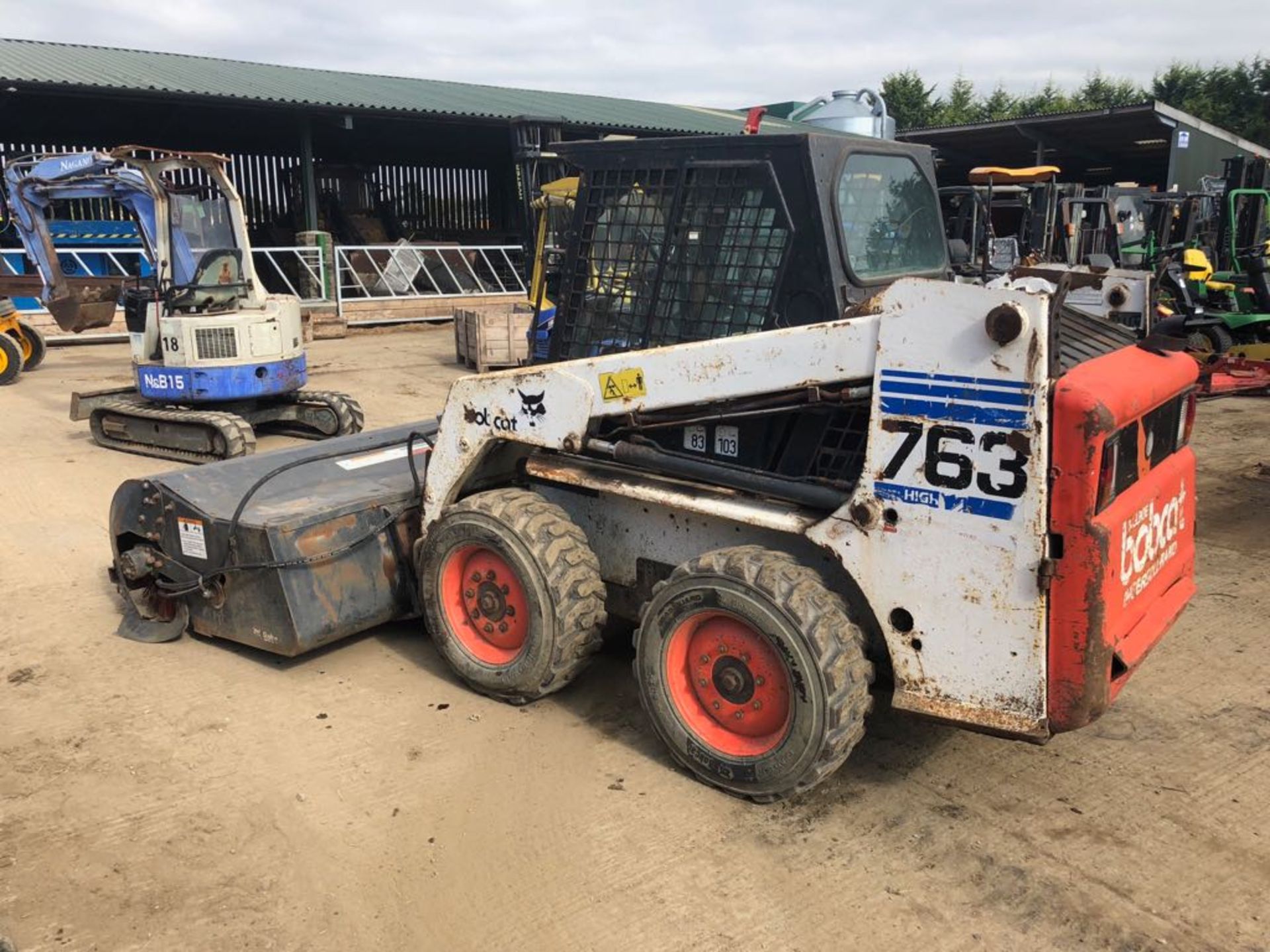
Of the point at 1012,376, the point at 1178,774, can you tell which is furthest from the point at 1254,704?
the point at 1012,376

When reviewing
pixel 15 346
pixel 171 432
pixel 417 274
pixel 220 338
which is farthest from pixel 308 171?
pixel 171 432

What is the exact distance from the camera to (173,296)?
30.8ft

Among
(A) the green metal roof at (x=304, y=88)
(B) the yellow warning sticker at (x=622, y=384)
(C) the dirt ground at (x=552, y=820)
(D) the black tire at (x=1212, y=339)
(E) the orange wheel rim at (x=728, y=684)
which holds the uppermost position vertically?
(A) the green metal roof at (x=304, y=88)

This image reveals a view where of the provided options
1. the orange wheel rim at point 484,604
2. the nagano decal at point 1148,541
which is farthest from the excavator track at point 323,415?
the nagano decal at point 1148,541

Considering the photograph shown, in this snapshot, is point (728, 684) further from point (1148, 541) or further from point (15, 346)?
point (15, 346)

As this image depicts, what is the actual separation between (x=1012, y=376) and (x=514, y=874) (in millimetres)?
2105

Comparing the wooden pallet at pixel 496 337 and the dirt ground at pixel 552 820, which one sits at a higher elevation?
the wooden pallet at pixel 496 337

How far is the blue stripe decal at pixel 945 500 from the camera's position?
3.06 metres

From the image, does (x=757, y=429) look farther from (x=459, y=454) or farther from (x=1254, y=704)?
(x=1254, y=704)

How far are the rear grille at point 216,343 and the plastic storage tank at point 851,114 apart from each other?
224 inches

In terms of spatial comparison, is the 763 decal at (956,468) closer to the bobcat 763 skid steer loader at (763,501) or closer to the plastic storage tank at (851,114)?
the bobcat 763 skid steer loader at (763,501)

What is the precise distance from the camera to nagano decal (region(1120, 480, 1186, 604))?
3301 mm

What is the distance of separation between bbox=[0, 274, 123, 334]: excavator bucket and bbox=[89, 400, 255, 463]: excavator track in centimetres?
221

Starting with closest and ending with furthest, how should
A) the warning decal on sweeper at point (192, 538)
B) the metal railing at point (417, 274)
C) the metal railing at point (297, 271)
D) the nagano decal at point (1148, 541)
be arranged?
the nagano decal at point (1148, 541) → the warning decal on sweeper at point (192, 538) → the metal railing at point (297, 271) → the metal railing at point (417, 274)
